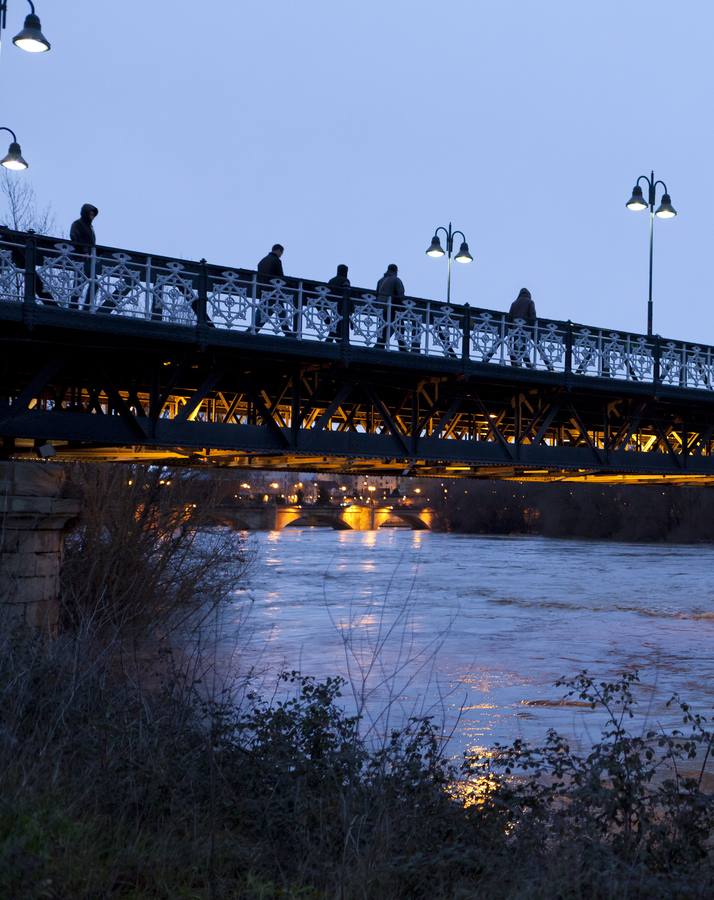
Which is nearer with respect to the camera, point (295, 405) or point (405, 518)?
point (295, 405)

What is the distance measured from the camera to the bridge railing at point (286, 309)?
17281 millimetres

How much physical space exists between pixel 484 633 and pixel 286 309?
48.5 feet

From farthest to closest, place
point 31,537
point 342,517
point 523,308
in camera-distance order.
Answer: point 342,517 < point 523,308 < point 31,537

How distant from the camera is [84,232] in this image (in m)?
17.0

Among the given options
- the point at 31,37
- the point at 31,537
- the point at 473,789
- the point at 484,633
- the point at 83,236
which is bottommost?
the point at 484,633

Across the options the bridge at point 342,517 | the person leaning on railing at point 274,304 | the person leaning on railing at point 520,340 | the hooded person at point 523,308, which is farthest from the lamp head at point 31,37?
the bridge at point 342,517

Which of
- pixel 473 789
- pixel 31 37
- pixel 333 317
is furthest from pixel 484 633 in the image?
pixel 31 37

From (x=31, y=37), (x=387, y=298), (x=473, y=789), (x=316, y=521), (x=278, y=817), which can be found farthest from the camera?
(x=316, y=521)

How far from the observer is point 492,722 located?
1714 centimetres

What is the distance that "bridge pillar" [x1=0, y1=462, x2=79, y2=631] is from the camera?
1510 centimetres

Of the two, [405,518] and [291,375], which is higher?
[291,375]

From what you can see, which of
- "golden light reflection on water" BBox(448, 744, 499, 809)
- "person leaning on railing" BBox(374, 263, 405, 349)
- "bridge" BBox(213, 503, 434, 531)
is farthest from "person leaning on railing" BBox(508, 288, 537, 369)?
"bridge" BBox(213, 503, 434, 531)

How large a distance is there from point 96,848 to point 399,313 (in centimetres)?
1520

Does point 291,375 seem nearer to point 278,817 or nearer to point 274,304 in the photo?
point 274,304
